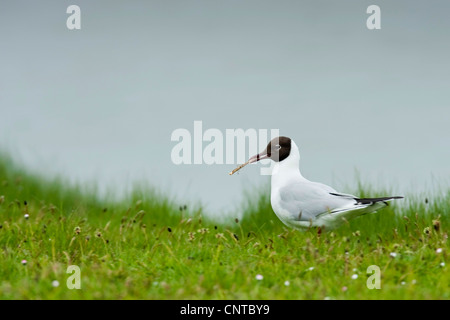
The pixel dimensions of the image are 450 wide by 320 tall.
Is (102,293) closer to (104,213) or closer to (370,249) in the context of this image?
(370,249)

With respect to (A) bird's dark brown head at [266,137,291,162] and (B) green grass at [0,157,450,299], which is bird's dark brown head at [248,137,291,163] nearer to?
(A) bird's dark brown head at [266,137,291,162]

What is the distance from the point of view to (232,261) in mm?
7457

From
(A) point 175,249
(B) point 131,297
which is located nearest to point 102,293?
(B) point 131,297

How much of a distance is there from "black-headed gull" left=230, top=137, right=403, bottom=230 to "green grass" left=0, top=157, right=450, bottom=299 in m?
0.23

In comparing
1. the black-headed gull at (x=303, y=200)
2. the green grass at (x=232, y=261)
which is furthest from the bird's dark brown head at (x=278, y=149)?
the green grass at (x=232, y=261)

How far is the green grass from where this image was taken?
662 centimetres

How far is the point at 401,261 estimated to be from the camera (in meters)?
7.16

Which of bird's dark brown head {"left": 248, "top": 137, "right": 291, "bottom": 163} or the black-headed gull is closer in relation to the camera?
the black-headed gull

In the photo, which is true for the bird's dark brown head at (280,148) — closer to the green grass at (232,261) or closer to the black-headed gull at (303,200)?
the black-headed gull at (303,200)

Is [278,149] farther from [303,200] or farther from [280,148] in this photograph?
[303,200]

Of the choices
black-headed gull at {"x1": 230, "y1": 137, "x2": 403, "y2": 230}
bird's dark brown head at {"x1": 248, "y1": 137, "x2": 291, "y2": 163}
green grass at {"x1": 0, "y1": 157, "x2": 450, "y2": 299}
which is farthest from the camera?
bird's dark brown head at {"x1": 248, "y1": 137, "x2": 291, "y2": 163}

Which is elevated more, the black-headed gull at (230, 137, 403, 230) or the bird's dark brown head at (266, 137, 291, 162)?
the bird's dark brown head at (266, 137, 291, 162)

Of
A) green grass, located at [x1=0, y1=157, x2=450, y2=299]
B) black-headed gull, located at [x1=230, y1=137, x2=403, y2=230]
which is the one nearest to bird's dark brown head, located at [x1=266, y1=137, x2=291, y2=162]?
black-headed gull, located at [x1=230, y1=137, x2=403, y2=230]
